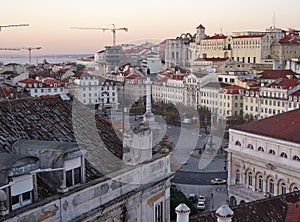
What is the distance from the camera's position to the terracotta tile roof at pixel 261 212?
1468 centimetres

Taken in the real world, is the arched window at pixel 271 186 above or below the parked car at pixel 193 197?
above

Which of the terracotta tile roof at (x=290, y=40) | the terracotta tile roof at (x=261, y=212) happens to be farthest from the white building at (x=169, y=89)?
the terracotta tile roof at (x=261, y=212)

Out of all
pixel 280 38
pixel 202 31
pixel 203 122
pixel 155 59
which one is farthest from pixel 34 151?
pixel 202 31

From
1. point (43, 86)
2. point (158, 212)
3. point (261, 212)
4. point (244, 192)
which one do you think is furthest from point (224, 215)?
point (43, 86)

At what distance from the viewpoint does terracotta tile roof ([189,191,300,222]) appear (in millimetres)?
14680

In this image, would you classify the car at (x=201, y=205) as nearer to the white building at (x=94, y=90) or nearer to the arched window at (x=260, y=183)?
the arched window at (x=260, y=183)

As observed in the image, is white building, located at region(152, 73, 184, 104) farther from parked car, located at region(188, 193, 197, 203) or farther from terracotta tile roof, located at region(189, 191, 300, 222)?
terracotta tile roof, located at region(189, 191, 300, 222)

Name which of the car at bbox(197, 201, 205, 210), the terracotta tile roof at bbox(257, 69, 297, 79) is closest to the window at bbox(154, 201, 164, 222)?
the car at bbox(197, 201, 205, 210)

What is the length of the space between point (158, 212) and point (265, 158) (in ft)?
63.2

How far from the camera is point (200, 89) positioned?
6825cm

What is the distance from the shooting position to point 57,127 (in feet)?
30.1

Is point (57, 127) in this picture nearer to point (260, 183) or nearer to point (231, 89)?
point (260, 183)

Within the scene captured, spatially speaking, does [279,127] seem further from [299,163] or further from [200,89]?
[200,89]

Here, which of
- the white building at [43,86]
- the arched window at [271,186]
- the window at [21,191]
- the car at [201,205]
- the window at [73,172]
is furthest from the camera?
the white building at [43,86]
